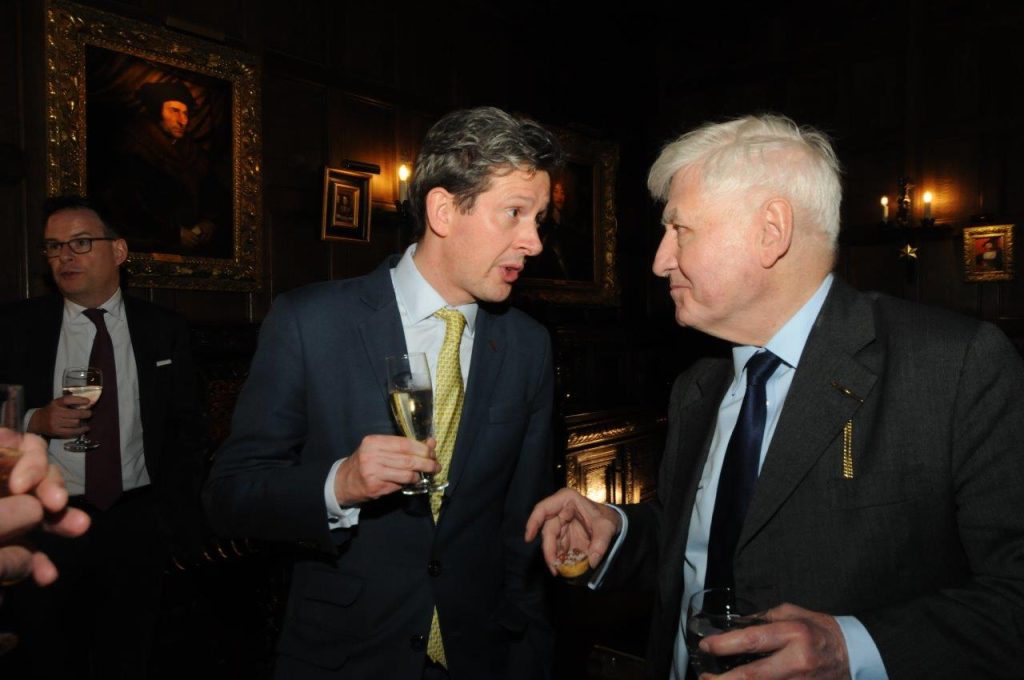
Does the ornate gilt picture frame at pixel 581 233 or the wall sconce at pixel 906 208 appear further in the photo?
the ornate gilt picture frame at pixel 581 233

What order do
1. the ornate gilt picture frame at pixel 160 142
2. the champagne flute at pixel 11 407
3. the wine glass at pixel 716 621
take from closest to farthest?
the champagne flute at pixel 11 407
the wine glass at pixel 716 621
the ornate gilt picture frame at pixel 160 142

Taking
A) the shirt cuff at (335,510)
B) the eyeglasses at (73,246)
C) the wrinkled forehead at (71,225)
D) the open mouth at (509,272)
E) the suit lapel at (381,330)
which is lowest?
the shirt cuff at (335,510)

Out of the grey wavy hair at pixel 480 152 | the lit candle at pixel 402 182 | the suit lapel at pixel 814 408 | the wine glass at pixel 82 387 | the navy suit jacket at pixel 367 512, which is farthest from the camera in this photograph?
the lit candle at pixel 402 182

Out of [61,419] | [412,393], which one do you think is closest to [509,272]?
[412,393]

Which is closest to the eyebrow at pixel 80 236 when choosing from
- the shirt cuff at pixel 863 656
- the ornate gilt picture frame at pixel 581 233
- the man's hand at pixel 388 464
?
the man's hand at pixel 388 464

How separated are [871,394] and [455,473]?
3.31ft

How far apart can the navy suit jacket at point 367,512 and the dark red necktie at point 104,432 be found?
6.11 feet

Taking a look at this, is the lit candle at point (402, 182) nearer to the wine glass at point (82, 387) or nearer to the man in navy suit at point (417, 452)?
the wine glass at point (82, 387)

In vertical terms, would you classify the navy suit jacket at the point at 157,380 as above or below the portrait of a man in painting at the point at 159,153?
below

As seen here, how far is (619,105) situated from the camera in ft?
27.1

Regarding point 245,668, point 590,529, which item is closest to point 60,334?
point 245,668

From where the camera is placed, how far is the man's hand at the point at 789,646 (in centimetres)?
111

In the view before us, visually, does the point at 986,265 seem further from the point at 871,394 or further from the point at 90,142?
the point at 90,142

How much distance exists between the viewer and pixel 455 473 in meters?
1.87
